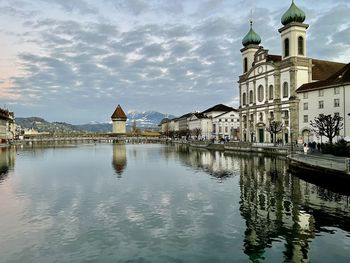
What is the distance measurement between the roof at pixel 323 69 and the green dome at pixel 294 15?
29.9 ft

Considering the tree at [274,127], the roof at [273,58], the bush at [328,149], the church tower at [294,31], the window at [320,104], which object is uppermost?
the church tower at [294,31]

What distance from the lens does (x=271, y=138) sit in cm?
6956

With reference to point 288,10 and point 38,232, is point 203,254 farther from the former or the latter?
point 288,10

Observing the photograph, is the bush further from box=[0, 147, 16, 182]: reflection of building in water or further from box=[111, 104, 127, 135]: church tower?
box=[111, 104, 127, 135]: church tower

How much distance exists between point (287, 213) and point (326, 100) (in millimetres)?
41665

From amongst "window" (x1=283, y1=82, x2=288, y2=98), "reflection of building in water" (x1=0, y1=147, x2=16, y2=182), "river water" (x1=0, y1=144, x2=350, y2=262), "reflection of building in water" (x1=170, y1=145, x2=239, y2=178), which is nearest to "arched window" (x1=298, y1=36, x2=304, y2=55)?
"window" (x1=283, y1=82, x2=288, y2=98)

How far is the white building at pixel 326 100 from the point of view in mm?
50844

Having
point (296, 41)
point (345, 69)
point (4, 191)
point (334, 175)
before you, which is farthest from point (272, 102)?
A: point (4, 191)

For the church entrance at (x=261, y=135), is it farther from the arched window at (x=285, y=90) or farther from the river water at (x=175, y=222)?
the river water at (x=175, y=222)

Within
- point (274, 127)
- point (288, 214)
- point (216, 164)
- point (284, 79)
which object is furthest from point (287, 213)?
point (284, 79)

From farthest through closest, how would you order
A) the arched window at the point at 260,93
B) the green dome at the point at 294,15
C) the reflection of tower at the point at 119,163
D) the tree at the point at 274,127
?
1. the arched window at the point at 260,93
2. the green dome at the point at 294,15
3. the tree at the point at 274,127
4. the reflection of tower at the point at 119,163

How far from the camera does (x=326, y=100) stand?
54156 mm

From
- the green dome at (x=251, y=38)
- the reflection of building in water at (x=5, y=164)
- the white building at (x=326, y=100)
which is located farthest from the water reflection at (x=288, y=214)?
the green dome at (x=251, y=38)

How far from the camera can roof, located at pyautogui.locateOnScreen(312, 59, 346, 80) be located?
65812mm
